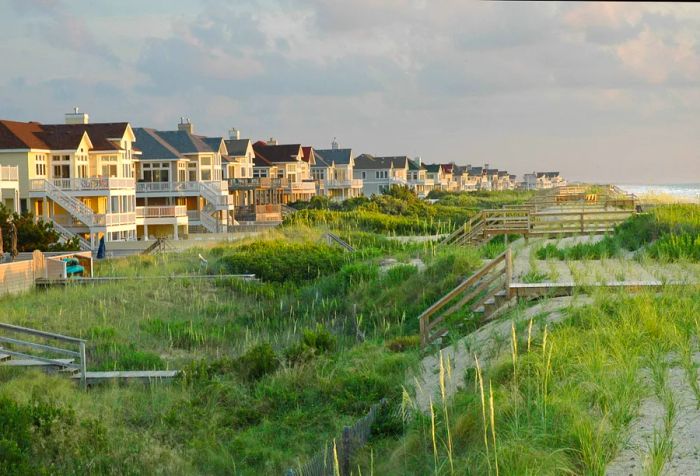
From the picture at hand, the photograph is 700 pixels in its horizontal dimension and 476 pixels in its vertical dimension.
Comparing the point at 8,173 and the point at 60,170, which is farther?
the point at 60,170

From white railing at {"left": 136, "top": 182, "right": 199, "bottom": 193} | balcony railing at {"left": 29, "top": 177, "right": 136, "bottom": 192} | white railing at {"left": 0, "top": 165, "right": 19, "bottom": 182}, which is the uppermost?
white railing at {"left": 0, "top": 165, "right": 19, "bottom": 182}

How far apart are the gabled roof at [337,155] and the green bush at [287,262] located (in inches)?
3088

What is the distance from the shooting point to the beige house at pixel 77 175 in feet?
155

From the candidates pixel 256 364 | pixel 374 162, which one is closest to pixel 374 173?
pixel 374 162

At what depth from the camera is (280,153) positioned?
302 ft

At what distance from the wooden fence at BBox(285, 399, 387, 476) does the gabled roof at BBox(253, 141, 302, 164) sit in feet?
265

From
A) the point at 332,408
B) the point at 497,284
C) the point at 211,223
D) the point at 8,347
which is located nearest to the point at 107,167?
the point at 211,223

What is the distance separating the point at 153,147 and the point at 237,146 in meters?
→ 18.4

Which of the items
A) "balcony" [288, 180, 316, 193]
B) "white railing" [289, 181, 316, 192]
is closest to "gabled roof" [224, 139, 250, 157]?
"balcony" [288, 180, 316, 193]

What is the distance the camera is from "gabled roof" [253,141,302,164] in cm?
9144

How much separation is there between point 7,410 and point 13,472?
1726 millimetres

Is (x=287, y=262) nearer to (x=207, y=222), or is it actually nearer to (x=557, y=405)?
(x=557, y=405)

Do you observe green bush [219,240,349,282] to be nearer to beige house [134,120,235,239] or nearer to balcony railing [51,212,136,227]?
balcony railing [51,212,136,227]

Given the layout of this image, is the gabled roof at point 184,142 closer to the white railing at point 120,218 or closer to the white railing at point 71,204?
the white railing at point 120,218
